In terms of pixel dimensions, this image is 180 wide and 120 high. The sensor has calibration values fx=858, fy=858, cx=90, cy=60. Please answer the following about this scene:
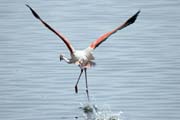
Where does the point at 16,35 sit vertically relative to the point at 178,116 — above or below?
above

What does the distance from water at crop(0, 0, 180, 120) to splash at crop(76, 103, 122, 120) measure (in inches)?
6.1

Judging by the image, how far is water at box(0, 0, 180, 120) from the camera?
17.4 m

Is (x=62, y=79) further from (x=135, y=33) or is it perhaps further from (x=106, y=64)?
(x=135, y=33)

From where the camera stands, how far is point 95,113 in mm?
16984

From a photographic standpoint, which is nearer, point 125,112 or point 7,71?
point 125,112

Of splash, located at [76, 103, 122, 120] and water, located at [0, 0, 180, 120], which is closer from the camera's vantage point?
splash, located at [76, 103, 122, 120]

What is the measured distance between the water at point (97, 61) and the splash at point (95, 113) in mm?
155

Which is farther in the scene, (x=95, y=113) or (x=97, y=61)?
(x=97, y=61)

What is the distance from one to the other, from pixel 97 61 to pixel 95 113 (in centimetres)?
408

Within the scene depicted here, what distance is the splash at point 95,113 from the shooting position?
16594 mm

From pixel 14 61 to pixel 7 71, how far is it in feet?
2.74

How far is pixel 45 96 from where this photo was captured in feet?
59.4

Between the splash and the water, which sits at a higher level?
the water

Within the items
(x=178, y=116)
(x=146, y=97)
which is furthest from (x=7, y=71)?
(x=178, y=116)
